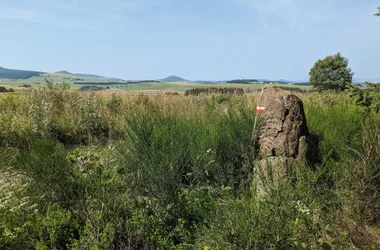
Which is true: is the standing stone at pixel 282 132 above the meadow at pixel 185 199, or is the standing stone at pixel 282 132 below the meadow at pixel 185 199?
above

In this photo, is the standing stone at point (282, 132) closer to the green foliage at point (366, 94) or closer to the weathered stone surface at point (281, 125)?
the weathered stone surface at point (281, 125)

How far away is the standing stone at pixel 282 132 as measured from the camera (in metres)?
4.14

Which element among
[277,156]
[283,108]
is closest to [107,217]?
[277,156]

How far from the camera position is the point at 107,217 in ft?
10.6

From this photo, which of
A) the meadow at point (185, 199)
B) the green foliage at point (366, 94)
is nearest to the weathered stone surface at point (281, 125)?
the meadow at point (185, 199)

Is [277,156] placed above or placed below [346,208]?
above

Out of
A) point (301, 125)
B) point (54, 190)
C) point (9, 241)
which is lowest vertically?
point (9, 241)

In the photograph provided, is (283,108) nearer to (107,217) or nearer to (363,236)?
(363,236)

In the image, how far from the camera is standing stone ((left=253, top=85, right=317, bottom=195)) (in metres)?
4.14

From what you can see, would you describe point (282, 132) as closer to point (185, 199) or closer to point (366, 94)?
point (185, 199)

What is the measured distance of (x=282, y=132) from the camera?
4.24m

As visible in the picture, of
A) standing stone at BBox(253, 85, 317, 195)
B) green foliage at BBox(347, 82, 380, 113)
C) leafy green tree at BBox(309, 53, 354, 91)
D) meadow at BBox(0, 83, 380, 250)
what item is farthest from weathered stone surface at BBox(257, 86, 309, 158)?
leafy green tree at BBox(309, 53, 354, 91)

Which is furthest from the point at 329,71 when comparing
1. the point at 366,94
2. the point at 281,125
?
the point at 281,125

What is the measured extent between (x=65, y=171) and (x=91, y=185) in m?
0.31
